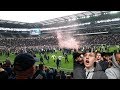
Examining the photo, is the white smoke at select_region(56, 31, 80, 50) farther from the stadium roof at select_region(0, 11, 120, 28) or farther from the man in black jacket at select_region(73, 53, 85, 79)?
the stadium roof at select_region(0, 11, 120, 28)

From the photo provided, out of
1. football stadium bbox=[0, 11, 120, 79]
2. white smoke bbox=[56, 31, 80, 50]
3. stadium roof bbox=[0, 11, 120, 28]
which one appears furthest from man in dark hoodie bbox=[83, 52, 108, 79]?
stadium roof bbox=[0, 11, 120, 28]

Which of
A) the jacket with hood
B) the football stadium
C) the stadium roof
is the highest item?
the stadium roof

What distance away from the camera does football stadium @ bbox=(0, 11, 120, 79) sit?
512 cm

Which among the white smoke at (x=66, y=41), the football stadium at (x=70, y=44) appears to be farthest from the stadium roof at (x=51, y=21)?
the white smoke at (x=66, y=41)

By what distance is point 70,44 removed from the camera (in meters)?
5.25

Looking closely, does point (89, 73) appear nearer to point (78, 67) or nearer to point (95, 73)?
point (95, 73)

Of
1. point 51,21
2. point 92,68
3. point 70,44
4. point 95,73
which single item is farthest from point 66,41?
point 95,73

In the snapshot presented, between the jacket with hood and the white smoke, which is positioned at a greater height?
the white smoke

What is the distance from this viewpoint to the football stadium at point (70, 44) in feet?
16.8

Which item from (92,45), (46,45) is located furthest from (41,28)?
(92,45)
